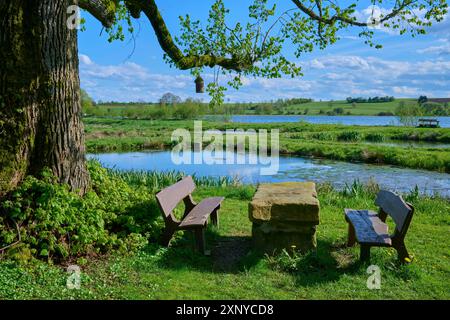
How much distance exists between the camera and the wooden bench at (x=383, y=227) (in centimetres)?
560

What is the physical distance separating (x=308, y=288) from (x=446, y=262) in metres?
2.46

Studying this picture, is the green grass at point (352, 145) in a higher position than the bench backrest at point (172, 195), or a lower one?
lower

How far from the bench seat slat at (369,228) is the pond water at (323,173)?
9.56 metres

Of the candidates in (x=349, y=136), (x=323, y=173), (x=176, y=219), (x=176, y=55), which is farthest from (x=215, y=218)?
(x=349, y=136)

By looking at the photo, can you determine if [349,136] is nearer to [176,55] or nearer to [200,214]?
[176,55]

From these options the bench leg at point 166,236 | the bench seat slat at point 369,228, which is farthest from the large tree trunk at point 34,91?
the bench seat slat at point 369,228

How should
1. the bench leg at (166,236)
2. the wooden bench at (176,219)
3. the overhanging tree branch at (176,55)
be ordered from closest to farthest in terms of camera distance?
the wooden bench at (176,219), the bench leg at (166,236), the overhanging tree branch at (176,55)

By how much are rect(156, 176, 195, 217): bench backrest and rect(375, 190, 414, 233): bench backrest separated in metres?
3.14

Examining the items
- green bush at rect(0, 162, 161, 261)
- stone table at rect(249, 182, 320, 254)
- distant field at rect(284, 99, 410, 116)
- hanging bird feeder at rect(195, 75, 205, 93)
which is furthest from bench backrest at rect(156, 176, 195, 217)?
distant field at rect(284, 99, 410, 116)

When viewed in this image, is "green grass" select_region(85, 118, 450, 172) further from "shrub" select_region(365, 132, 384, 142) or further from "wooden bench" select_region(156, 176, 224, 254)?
"wooden bench" select_region(156, 176, 224, 254)

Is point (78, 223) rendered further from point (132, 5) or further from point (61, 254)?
point (132, 5)

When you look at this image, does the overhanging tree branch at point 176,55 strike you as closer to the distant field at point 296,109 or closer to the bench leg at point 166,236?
the bench leg at point 166,236

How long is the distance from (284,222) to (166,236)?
1.72m

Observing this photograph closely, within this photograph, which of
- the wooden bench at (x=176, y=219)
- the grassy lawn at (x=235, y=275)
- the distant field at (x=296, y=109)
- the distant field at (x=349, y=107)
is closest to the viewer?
the grassy lawn at (x=235, y=275)
